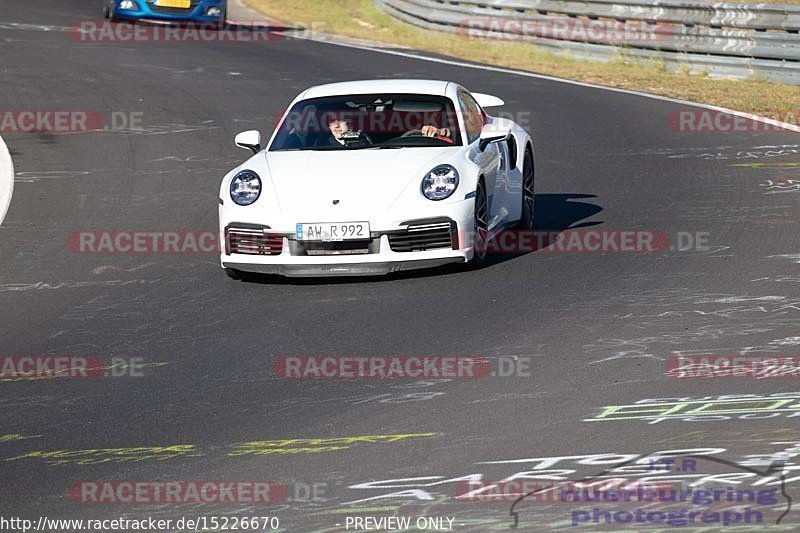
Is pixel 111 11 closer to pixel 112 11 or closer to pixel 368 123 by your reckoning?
pixel 112 11

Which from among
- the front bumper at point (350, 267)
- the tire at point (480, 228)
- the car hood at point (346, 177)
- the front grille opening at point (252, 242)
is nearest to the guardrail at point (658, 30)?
the tire at point (480, 228)

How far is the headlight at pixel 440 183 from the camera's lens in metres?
9.73

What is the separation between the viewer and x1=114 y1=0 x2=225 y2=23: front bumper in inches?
1077

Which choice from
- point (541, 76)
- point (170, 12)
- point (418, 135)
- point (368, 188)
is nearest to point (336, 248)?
point (368, 188)

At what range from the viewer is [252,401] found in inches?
274

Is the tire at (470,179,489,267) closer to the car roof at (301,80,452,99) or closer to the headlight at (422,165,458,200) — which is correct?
the headlight at (422,165,458,200)

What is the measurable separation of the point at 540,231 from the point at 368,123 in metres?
1.68

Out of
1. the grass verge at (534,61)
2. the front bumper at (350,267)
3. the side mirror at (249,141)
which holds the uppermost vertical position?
the grass verge at (534,61)

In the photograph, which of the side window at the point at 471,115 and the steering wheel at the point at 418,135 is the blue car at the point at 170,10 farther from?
the steering wheel at the point at 418,135

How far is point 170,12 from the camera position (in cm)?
2750

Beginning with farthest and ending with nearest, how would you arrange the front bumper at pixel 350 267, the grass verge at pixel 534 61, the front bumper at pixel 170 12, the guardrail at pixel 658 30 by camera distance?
the front bumper at pixel 170 12 < the guardrail at pixel 658 30 < the grass verge at pixel 534 61 < the front bumper at pixel 350 267

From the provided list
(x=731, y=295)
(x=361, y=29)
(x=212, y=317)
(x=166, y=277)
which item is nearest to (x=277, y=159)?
(x=166, y=277)

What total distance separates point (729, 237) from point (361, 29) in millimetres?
20704

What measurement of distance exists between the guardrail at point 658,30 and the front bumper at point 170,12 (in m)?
4.44
